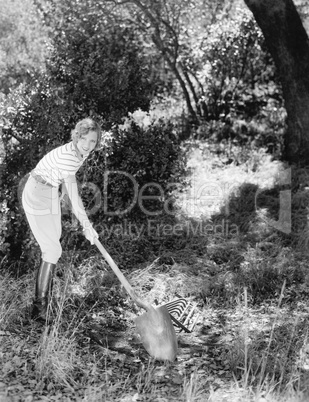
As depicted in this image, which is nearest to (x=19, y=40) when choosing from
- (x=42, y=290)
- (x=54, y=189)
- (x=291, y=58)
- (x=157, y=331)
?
(x=291, y=58)

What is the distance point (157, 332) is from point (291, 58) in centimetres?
457

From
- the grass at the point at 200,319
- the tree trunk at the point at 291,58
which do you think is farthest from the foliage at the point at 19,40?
the tree trunk at the point at 291,58

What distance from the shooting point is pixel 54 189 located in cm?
475

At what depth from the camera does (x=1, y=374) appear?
166 inches

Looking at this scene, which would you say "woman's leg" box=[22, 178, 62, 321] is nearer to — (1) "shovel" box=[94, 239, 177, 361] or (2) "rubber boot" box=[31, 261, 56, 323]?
(2) "rubber boot" box=[31, 261, 56, 323]

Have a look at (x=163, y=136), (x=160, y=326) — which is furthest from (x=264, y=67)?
(x=160, y=326)

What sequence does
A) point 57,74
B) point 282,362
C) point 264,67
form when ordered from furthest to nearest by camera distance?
point 264,67, point 57,74, point 282,362

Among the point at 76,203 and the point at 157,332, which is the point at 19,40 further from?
the point at 157,332

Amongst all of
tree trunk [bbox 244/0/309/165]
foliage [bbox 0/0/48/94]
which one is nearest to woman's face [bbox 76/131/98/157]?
foliage [bbox 0/0/48/94]

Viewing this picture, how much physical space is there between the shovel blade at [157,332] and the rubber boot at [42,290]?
78 cm

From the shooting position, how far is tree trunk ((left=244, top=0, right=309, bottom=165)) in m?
7.53

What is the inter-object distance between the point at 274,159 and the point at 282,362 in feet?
15.3

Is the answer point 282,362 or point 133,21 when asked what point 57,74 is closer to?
point 133,21

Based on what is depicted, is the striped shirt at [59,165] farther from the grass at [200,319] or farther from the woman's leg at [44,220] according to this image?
the grass at [200,319]
